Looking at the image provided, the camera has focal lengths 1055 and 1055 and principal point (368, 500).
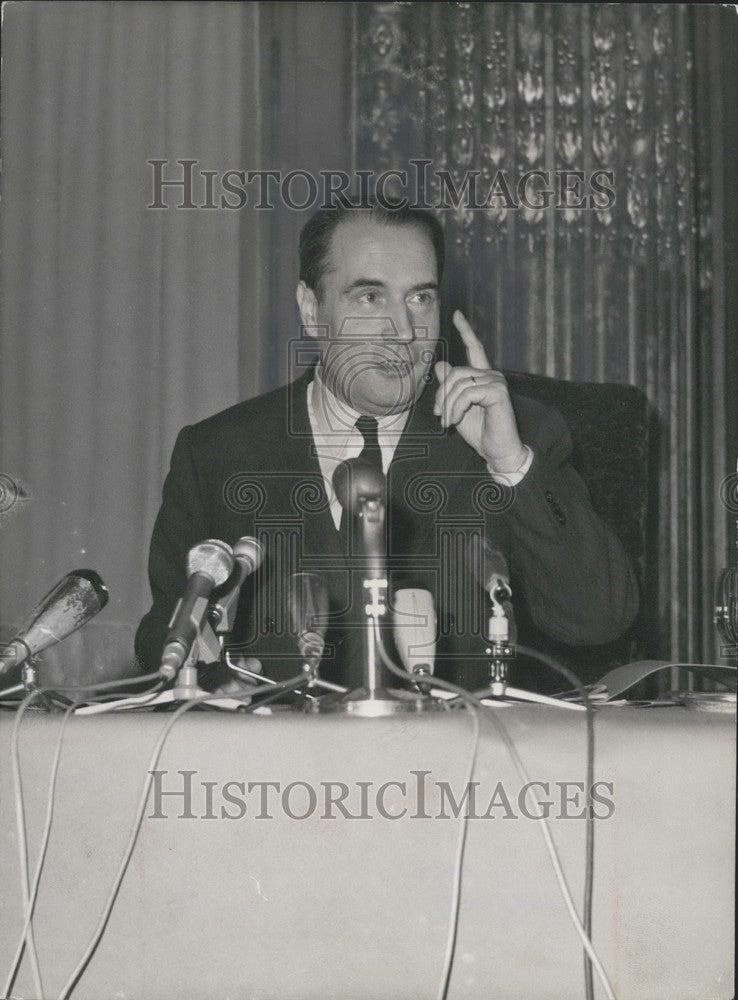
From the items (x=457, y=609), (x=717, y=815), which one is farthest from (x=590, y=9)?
(x=717, y=815)

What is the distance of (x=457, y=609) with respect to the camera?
2.14m

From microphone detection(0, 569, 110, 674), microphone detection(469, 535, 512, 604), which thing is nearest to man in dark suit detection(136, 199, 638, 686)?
microphone detection(469, 535, 512, 604)

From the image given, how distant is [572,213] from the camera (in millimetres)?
2340

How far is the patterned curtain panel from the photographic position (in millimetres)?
2297

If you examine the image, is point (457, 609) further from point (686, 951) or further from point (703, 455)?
point (686, 951)

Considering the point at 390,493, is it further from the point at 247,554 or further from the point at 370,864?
the point at 370,864

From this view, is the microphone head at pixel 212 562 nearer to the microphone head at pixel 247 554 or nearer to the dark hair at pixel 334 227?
the microphone head at pixel 247 554

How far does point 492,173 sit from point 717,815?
5.47 feet

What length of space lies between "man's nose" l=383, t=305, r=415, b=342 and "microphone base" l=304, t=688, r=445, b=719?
1.18m

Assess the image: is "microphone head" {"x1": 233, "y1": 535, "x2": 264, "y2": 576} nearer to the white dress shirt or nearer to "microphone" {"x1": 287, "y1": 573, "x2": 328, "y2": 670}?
"microphone" {"x1": 287, "y1": 573, "x2": 328, "y2": 670}

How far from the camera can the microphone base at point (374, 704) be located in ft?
3.35

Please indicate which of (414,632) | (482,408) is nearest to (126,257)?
(482,408)

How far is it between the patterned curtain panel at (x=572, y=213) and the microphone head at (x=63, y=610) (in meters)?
1.35

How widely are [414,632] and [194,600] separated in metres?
0.25
